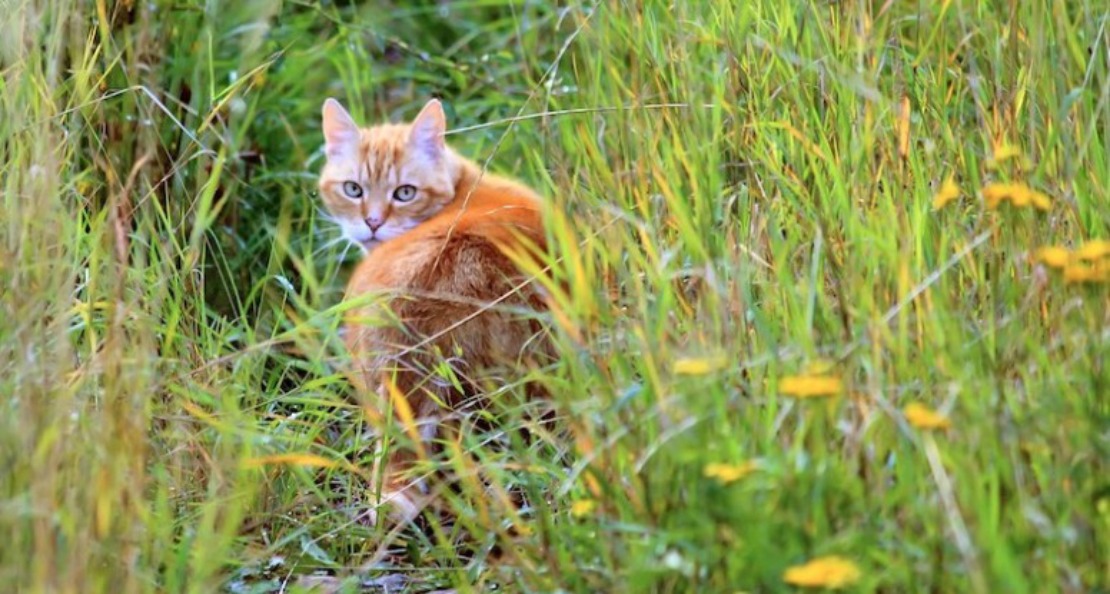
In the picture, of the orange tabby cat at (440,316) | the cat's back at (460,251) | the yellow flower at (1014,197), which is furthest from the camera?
the cat's back at (460,251)

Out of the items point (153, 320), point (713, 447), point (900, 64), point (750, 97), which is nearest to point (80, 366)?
point (153, 320)

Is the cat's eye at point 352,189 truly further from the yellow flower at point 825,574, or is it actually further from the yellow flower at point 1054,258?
the yellow flower at point 825,574

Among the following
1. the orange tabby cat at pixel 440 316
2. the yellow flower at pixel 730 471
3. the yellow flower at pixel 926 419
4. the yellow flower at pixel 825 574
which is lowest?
the orange tabby cat at pixel 440 316

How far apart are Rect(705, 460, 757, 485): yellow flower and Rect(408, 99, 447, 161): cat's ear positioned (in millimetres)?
2292

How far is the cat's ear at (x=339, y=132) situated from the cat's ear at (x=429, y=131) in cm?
16

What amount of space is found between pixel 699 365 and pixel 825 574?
357 millimetres

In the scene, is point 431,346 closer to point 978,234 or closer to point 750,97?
point 750,97

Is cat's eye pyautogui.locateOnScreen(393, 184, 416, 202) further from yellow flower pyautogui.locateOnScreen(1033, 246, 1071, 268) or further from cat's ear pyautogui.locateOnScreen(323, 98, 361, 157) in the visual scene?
yellow flower pyautogui.locateOnScreen(1033, 246, 1071, 268)

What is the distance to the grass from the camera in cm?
203

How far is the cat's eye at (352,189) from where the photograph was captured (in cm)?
448

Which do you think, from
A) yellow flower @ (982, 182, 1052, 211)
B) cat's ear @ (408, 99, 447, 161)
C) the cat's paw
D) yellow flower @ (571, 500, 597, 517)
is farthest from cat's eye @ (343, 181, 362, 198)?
yellow flower @ (982, 182, 1052, 211)

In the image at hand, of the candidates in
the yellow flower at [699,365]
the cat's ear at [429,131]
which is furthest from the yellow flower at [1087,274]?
the cat's ear at [429,131]

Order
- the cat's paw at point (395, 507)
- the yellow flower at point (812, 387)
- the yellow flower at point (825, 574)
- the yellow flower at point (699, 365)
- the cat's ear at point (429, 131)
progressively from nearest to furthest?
1. the yellow flower at point (825, 574)
2. the yellow flower at point (812, 387)
3. the yellow flower at point (699, 365)
4. the cat's paw at point (395, 507)
5. the cat's ear at point (429, 131)

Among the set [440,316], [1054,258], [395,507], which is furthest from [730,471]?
[440,316]
